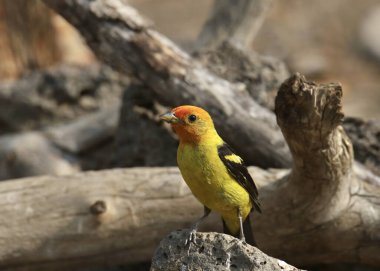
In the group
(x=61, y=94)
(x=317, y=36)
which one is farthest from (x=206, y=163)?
(x=317, y=36)

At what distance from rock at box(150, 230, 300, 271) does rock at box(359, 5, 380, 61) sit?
46.7 feet

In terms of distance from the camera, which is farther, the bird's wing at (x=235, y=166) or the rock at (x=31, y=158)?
the rock at (x=31, y=158)

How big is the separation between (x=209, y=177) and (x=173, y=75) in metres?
2.35

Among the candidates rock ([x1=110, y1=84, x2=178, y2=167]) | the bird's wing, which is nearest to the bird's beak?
the bird's wing

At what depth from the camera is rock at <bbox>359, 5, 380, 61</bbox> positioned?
18422 millimetres

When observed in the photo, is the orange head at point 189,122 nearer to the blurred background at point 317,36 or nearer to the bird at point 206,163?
the bird at point 206,163

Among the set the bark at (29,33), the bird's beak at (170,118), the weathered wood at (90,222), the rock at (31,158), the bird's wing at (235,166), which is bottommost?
the weathered wood at (90,222)

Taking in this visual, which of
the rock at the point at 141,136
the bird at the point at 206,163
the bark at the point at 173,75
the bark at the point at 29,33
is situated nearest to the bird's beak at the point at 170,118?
the bird at the point at 206,163

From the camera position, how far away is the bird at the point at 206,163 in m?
5.38

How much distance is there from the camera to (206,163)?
212 inches

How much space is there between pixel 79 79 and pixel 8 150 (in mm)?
1405

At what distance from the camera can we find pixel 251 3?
9.63m

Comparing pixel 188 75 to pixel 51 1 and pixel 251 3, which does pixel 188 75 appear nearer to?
pixel 51 1

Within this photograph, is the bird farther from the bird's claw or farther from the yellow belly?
the bird's claw
